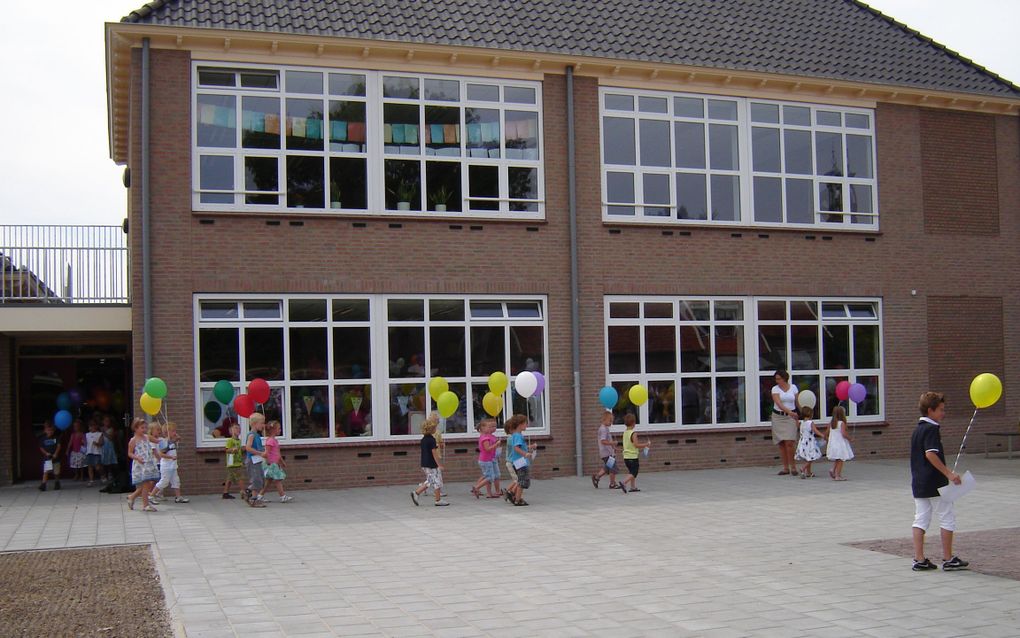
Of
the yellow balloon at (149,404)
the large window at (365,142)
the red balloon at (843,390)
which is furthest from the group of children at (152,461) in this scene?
the red balloon at (843,390)

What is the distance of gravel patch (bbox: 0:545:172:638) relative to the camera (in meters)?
7.41

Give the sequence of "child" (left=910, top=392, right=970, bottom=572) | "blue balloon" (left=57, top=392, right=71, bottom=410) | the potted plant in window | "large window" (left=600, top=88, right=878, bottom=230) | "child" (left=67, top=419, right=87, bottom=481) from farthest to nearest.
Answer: "blue balloon" (left=57, top=392, right=71, bottom=410), "large window" (left=600, top=88, right=878, bottom=230), "child" (left=67, top=419, right=87, bottom=481), the potted plant in window, "child" (left=910, top=392, right=970, bottom=572)

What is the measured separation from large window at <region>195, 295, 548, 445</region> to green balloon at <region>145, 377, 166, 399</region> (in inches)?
59.6

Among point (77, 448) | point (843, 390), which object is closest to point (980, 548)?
point (843, 390)

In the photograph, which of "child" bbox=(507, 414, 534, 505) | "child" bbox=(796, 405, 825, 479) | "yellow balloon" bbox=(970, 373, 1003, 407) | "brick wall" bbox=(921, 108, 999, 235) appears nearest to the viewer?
"yellow balloon" bbox=(970, 373, 1003, 407)

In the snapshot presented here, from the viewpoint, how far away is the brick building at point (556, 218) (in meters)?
16.6

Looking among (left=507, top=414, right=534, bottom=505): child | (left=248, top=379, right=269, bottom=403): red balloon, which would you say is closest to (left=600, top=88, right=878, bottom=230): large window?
(left=507, top=414, right=534, bottom=505): child

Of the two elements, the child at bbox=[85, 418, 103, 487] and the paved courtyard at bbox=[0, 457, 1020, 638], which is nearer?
the paved courtyard at bbox=[0, 457, 1020, 638]

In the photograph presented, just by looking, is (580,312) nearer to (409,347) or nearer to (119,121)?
(409,347)

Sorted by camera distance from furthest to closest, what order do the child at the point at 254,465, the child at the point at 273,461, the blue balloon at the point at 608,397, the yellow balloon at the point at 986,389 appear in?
the blue balloon at the point at 608,397, the child at the point at 273,461, the child at the point at 254,465, the yellow balloon at the point at 986,389

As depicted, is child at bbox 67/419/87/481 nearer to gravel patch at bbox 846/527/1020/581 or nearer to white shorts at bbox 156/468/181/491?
white shorts at bbox 156/468/181/491

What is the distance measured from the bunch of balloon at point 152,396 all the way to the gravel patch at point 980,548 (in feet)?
31.4

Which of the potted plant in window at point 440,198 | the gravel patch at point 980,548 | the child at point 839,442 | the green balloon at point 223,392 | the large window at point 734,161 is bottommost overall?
the gravel patch at point 980,548

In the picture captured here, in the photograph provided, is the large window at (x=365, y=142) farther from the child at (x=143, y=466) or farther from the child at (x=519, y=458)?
the child at (x=519, y=458)
